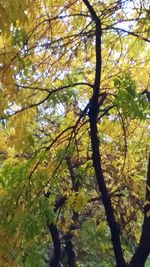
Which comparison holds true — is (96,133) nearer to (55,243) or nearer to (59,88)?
(59,88)

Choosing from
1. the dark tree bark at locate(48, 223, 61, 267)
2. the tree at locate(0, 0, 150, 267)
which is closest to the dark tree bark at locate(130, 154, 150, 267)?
the tree at locate(0, 0, 150, 267)

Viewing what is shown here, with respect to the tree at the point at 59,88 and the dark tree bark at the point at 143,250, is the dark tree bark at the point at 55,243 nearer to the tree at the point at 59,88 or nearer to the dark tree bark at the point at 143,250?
the tree at the point at 59,88

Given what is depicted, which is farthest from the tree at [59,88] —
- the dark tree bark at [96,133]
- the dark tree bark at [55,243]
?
the dark tree bark at [55,243]

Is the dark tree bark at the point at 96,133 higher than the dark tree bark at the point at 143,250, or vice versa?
the dark tree bark at the point at 96,133

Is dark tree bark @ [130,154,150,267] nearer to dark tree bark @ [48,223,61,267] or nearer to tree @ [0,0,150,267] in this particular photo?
tree @ [0,0,150,267]

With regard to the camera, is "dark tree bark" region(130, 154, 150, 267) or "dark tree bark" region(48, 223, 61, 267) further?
"dark tree bark" region(48, 223, 61, 267)

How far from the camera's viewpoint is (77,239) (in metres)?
11.5

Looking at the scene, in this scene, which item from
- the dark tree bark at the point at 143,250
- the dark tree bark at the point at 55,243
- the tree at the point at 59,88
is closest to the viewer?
the tree at the point at 59,88

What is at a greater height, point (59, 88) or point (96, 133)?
point (59, 88)

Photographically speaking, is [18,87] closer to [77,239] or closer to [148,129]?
[148,129]

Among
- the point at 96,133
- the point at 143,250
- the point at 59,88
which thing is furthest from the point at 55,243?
the point at 59,88

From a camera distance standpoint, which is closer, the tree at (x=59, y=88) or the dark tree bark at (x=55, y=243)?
the tree at (x=59, y=88)

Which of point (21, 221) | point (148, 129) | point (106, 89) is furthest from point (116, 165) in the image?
point (21, 221)

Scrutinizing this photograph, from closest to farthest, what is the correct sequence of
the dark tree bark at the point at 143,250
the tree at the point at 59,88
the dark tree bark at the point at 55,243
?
the tree at the point at 59,88 → the dark tree bark at the point at 143,250 → the dark tree bark at the point at 55,243
